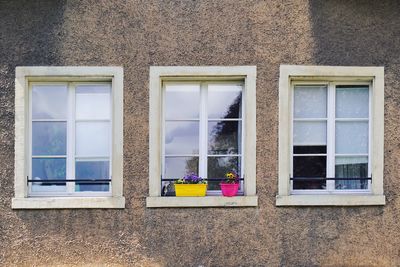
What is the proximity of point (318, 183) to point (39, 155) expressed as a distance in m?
3.82

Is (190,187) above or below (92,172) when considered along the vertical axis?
below

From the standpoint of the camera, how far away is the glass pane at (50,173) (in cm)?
716

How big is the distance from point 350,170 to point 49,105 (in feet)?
13.8

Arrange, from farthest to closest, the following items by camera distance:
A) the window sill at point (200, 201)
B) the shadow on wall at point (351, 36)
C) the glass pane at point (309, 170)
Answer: the glass pane at point (309, 170), the shadow on wall at point (351, 36), the window sill at point (200, 201)

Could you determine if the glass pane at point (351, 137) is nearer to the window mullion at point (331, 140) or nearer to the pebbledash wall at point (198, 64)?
the window mullion at point (331, 140)

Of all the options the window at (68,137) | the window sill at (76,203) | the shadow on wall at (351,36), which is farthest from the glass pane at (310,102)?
the window sill at (76,203)

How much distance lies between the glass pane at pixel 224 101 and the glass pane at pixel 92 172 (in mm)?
1607

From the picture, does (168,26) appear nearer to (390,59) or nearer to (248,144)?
(248,144)

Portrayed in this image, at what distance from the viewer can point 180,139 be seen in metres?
7.20

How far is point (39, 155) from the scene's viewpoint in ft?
23.5

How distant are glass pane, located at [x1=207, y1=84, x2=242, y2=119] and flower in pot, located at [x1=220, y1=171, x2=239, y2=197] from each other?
0.85 metres

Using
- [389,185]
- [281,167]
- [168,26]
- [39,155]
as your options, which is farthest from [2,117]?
[389,185]

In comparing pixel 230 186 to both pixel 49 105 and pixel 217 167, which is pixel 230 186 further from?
pixel 49 105

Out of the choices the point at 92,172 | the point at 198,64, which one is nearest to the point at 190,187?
the point at 92,172
